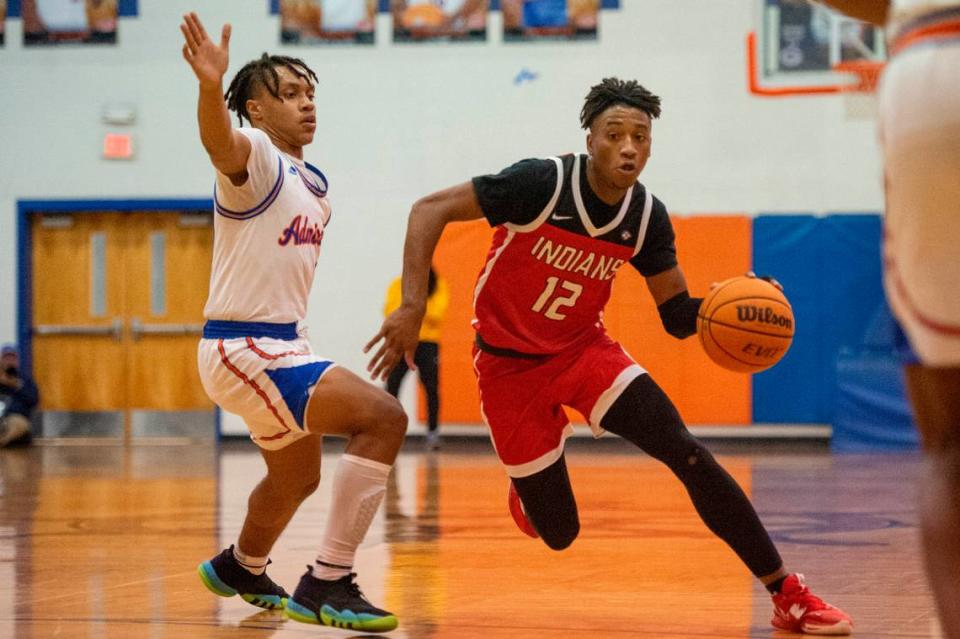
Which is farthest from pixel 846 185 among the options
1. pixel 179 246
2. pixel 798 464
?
pixel 179 246

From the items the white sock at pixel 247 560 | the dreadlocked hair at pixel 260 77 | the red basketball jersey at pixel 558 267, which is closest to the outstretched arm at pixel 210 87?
the dreadlocked hair at pixel 260 77

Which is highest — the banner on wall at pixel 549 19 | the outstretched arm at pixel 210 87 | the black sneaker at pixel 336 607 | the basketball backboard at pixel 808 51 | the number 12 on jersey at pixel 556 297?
the banner on wall at pixel 549 19

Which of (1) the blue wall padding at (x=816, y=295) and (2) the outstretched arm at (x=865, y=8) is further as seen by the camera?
(1) the blue wall padding at (x=816, y=295)

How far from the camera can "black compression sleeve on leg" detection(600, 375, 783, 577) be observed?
4.31m

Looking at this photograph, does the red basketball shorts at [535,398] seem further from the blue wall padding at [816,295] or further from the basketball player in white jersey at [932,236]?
the blue wall padding at [816,295]

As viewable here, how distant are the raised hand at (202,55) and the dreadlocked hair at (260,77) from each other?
0.61m

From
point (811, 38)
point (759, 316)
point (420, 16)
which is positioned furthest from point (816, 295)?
point (759, 316)

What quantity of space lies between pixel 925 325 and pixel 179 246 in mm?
14549

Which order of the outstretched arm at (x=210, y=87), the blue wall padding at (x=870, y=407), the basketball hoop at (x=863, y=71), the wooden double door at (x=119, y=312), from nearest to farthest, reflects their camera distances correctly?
1. the outstretched arm at (x=210, y=87)
2. the basketball hoop at (x=863, y=71)
3. the blue wall padding at (x=870, y=407)
4. the wooden double door at (x=119, y=312)

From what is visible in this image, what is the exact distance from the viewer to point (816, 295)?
46.8 feet

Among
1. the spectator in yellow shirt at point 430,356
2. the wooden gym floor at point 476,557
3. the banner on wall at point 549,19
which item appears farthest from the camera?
the banner on wall at point 549,19

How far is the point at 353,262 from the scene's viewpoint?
50.1 ft

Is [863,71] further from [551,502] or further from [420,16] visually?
[551,502]

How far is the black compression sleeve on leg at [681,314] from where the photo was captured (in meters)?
4.82
